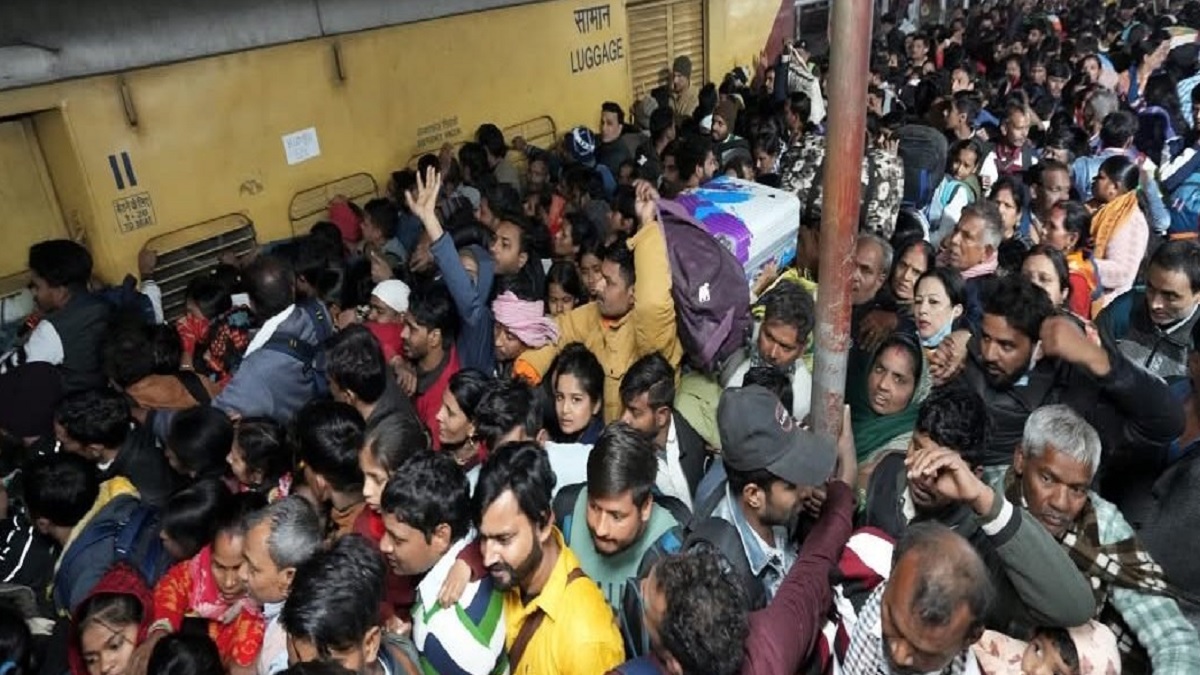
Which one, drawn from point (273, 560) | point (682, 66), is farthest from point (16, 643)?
point (682, 66)

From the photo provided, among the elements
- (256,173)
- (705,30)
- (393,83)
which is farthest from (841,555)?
(705,30)

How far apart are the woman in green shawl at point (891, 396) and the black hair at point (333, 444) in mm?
1809

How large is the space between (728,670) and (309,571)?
1.09 meters

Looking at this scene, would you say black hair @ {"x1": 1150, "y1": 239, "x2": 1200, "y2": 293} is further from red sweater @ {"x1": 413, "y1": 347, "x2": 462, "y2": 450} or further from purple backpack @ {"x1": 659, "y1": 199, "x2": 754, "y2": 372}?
red sweater @ {"x1": 413, "y1": 347, "x2": 462, "y2": 450}

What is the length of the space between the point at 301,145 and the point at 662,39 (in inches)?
191

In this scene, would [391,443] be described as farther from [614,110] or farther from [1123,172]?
[614,110]

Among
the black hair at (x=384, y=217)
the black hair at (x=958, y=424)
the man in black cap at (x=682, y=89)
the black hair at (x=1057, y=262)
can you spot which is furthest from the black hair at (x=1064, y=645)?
the man in black cap at (x=682, y=89)

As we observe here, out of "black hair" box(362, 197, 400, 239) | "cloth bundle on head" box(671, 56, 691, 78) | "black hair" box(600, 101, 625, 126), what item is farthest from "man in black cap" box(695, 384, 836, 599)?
"cloth bundle on head" box(671, 56, 691, 78)

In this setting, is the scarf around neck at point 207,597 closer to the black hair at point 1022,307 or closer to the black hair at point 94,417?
the black hair at point 94,417

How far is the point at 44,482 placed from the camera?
303cm

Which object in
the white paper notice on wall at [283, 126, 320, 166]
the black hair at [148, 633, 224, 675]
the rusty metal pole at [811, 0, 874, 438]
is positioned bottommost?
the black hair at [148, 633, 224, 675]

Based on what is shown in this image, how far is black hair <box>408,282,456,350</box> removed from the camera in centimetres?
382

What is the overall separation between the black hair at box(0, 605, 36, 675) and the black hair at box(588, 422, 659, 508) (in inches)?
69.6

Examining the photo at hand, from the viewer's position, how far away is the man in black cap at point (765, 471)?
2.37 metres
